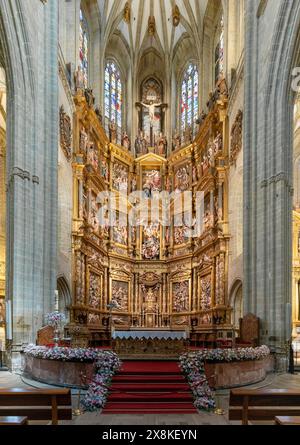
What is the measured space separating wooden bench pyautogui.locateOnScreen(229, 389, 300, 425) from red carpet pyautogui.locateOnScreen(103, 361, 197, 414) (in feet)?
4.68

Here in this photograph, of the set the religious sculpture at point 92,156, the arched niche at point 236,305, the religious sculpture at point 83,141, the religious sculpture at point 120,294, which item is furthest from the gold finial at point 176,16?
the arched niche at point 236,305

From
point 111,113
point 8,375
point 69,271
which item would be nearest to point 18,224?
point 8,375

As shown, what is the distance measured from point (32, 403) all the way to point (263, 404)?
13.1 ft

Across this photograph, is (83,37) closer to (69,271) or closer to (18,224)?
(69,271)

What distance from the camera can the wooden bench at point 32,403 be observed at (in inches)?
316

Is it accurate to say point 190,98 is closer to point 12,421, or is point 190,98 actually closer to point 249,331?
point 249,331

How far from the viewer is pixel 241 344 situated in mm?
17422

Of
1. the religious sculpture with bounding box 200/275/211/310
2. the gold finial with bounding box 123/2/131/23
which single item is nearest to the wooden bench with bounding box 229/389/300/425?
the religious sculpture with bounding box 200/275/211/310

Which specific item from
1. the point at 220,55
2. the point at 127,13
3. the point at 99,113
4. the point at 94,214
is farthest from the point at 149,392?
the point at 127,13

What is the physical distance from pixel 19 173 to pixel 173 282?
1743cm

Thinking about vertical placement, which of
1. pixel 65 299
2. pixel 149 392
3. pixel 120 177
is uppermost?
pixel 120 177

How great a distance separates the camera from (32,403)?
27.1 ft

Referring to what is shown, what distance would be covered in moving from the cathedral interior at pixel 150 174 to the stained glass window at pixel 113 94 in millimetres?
125

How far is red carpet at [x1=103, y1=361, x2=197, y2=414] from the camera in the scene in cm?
1012
